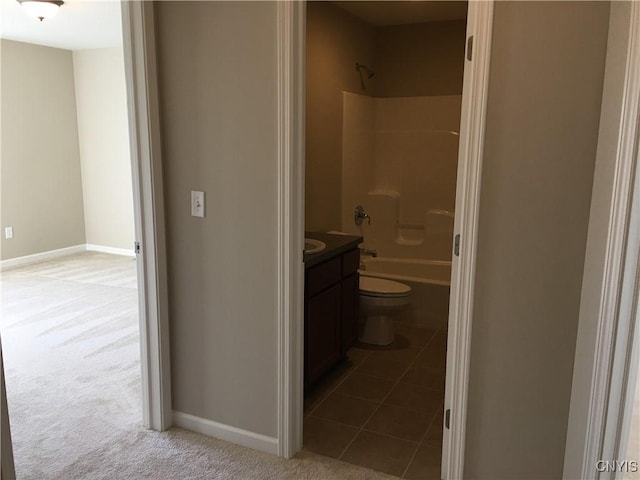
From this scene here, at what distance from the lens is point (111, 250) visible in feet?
22.0

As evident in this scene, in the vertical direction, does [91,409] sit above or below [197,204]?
below

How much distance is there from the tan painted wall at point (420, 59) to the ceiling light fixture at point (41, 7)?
268cm

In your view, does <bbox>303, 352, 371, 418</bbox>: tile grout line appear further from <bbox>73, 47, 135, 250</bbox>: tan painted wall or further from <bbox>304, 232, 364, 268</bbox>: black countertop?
<bbox>73, 47, 135, 250</bbox>: tan painted wall

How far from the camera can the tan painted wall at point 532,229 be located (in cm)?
182

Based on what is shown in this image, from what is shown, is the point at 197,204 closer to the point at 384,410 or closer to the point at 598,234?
the point at 384,410

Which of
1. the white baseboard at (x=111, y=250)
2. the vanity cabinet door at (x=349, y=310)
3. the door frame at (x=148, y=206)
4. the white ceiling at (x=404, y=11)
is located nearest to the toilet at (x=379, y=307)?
the vanity cabinet door at (x=349, y=310)

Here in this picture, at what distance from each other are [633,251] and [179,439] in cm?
211

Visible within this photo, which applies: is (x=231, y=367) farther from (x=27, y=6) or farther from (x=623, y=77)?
(x=27, y=6)

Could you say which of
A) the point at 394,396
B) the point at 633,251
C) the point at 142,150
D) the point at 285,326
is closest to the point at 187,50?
the point at 142,150

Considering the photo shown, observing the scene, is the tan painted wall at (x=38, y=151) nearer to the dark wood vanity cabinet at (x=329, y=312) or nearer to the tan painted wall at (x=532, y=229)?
the dark wood vanity cabinet at (x=329, y=312)

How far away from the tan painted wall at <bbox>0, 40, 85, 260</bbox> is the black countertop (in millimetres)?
4000

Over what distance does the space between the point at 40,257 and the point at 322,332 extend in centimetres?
453

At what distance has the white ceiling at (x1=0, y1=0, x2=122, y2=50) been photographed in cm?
423
